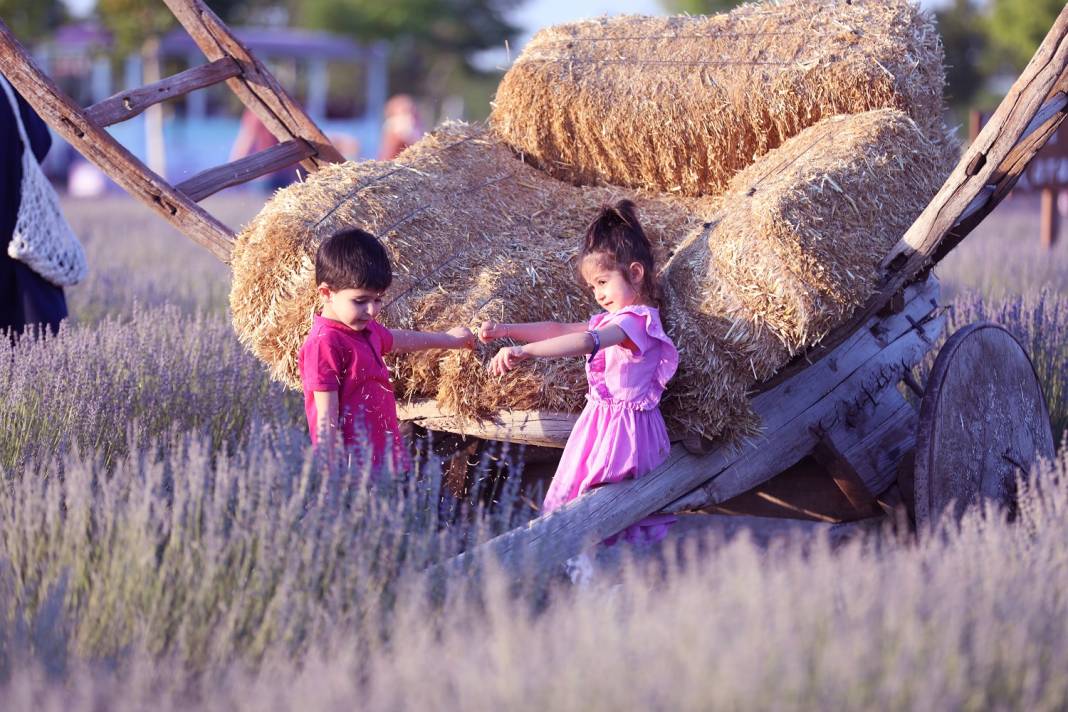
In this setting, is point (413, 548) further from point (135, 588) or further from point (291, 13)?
point (291, 13)

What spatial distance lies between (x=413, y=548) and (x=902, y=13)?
9.68 ft

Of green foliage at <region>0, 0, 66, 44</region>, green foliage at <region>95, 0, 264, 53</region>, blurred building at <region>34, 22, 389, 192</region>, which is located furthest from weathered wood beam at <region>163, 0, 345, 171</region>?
blurred building at <region>34, 22, 389, 192</region>

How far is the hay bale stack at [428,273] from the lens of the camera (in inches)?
143

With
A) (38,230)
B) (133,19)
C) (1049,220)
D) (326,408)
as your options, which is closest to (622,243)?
(326,408)

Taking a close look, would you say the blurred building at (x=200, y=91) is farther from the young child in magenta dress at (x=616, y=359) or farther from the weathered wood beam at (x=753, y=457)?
the young child in magenta dress at (x=616, y=359)

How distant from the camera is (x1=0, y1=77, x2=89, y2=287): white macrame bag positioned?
5148 mm

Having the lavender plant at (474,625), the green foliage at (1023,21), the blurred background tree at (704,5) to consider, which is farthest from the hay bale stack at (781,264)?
the blurred background tree at (704,5)

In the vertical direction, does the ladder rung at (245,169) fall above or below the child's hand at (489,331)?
above

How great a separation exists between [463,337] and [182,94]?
1.73 metres

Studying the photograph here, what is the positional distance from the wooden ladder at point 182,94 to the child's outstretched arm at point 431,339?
35.9 inches

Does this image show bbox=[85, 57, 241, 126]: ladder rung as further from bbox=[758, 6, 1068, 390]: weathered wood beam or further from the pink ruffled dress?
bbox=[758, 6, 1068, 390]: weathered wood beam

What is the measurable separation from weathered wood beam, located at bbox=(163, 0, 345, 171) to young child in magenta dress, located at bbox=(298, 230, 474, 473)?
4.44ft

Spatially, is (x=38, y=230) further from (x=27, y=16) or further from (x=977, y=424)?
(x=27, y=16)

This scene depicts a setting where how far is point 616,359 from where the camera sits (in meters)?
3.56
